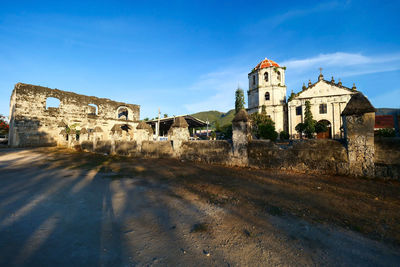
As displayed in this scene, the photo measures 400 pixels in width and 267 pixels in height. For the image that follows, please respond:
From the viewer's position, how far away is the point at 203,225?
81.6 inches

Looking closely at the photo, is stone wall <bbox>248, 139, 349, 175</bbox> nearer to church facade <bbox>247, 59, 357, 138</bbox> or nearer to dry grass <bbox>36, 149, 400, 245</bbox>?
dry grass <bbox>36, 149, 400, 245</bbox>

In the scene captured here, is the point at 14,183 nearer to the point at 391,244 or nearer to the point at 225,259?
the point at 225,259

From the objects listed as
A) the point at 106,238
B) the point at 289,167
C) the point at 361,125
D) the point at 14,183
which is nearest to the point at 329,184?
the point at 289,167

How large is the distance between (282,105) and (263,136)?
1123cm

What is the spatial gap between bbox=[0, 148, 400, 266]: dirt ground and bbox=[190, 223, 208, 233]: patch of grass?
0.01 metres

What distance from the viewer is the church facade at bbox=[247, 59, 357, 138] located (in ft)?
87.5

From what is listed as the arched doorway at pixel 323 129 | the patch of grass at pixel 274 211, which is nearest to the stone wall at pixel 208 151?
the patch of grass at pixel 274 211

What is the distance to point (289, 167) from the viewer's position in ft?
16.1

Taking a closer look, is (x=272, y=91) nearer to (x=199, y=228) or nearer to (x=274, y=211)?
(x=274, y=211)

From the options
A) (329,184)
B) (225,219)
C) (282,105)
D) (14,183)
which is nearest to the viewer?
(225,219)

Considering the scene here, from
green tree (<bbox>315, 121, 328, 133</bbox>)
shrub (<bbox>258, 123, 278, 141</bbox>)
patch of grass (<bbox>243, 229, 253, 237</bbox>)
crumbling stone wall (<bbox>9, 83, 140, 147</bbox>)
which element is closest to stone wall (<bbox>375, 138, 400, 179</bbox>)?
patch of grass (<bbox>243, 229, 253, 237</bbox>)

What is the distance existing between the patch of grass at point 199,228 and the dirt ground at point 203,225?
0.01 m

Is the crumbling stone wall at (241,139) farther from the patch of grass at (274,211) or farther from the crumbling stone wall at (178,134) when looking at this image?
the patch of grass at (274,211)

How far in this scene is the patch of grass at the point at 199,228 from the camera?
6.36 ft
